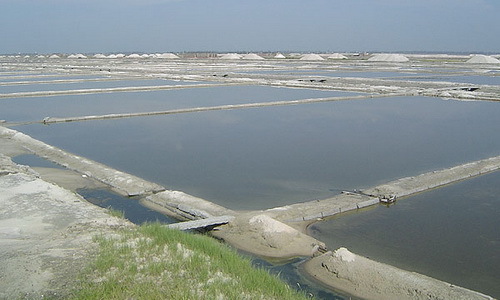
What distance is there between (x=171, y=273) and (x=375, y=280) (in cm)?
131

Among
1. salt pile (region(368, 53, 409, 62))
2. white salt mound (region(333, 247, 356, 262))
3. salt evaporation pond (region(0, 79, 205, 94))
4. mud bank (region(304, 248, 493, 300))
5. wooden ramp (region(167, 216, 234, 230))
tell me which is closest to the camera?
mud bank (region(304, 248, 493, 300))

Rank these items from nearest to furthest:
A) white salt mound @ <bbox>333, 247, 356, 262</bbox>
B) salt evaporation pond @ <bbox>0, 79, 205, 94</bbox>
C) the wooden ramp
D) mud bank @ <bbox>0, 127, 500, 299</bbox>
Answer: mud bank @ <bbox>0, 127, 500, 299</bbox>
white salt mound @ <bbox>333, 247, 356, 262</bbox>
the wooden ramp
salt evaporation pond @ <bbox>0, 79, 205, 94</bbox>

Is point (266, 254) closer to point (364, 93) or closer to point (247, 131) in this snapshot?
point (247, 131)

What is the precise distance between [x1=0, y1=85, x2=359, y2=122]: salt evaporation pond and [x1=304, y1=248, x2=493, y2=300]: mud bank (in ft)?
27.8

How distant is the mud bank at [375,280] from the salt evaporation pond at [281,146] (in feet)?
4.62

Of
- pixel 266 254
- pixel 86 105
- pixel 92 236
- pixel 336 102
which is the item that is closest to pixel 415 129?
pixel 336 102

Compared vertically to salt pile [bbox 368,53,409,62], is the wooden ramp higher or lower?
lower

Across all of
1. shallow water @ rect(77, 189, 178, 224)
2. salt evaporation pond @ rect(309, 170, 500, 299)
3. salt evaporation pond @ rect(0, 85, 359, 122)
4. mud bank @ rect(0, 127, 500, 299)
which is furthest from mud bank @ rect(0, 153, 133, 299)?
salt evaporation pond @ rect(0, 85, 359, 122)

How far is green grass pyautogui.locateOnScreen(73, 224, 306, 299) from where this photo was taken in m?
2.49

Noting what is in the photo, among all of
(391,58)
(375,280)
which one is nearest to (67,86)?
(375,280)

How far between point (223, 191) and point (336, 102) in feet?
26.1

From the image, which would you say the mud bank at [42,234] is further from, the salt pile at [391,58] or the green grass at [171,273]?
the salt pile at [391,58]

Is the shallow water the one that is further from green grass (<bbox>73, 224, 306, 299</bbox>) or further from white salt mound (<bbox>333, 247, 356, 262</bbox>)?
white salt mound (<bbox>333, 247, 356, 262</bbox>)

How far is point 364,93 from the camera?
14.3m
